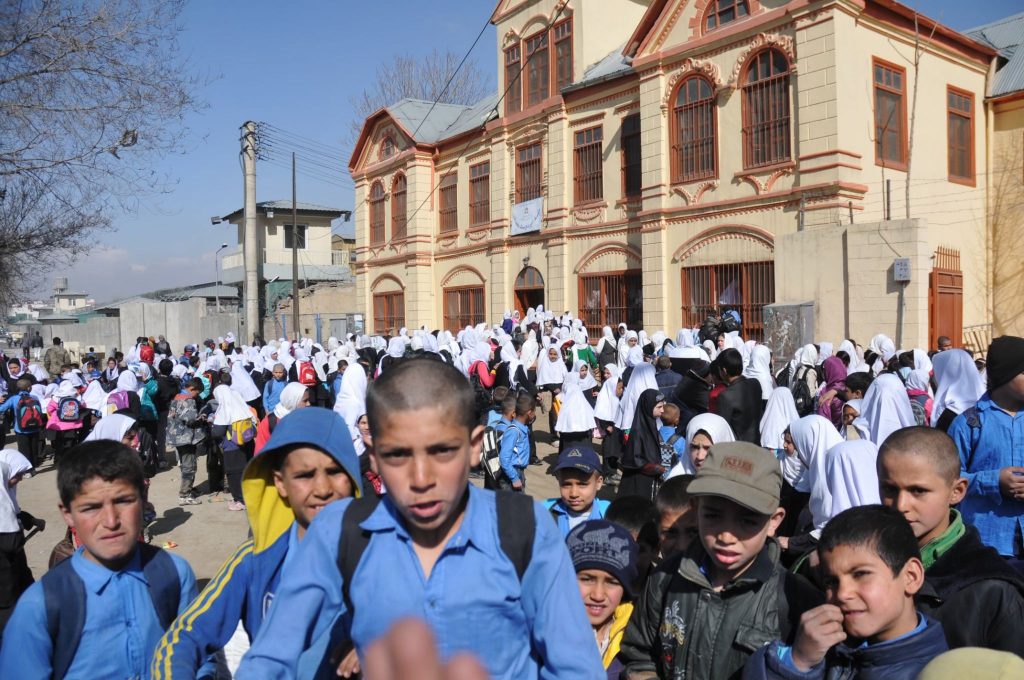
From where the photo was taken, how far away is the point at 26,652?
2283 mm

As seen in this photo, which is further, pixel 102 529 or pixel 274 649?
pixel 102 529

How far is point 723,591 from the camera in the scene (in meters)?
2.41

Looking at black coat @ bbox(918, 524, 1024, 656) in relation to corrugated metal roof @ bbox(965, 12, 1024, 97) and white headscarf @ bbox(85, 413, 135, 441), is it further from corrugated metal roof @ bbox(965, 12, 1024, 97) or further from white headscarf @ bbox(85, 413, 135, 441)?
corrugated metal roof @ bbox(965, 12, 1024, 97)

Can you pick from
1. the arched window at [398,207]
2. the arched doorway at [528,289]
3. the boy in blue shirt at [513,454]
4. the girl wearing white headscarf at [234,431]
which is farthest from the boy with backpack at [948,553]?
the arched window at [398,207]

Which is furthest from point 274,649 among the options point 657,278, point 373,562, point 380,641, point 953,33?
point 953,33

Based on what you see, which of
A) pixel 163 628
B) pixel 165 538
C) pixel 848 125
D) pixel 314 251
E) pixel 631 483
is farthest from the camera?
pixel 314 251

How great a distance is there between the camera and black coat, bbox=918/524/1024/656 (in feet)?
7.59

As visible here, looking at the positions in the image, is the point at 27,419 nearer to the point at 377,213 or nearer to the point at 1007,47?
the point at 377,213

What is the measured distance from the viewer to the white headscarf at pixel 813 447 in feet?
14.6

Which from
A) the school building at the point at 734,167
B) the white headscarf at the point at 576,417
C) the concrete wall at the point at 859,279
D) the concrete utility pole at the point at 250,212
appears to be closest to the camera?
the white headscarf at the point at 576,417

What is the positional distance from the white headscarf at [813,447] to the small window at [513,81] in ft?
71.6

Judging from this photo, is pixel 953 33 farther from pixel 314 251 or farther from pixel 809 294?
pixel 314 251

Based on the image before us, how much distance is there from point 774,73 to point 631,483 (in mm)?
13749

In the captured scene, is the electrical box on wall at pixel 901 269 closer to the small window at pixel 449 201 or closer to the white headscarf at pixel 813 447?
the white headscarf at pixel 813 447
